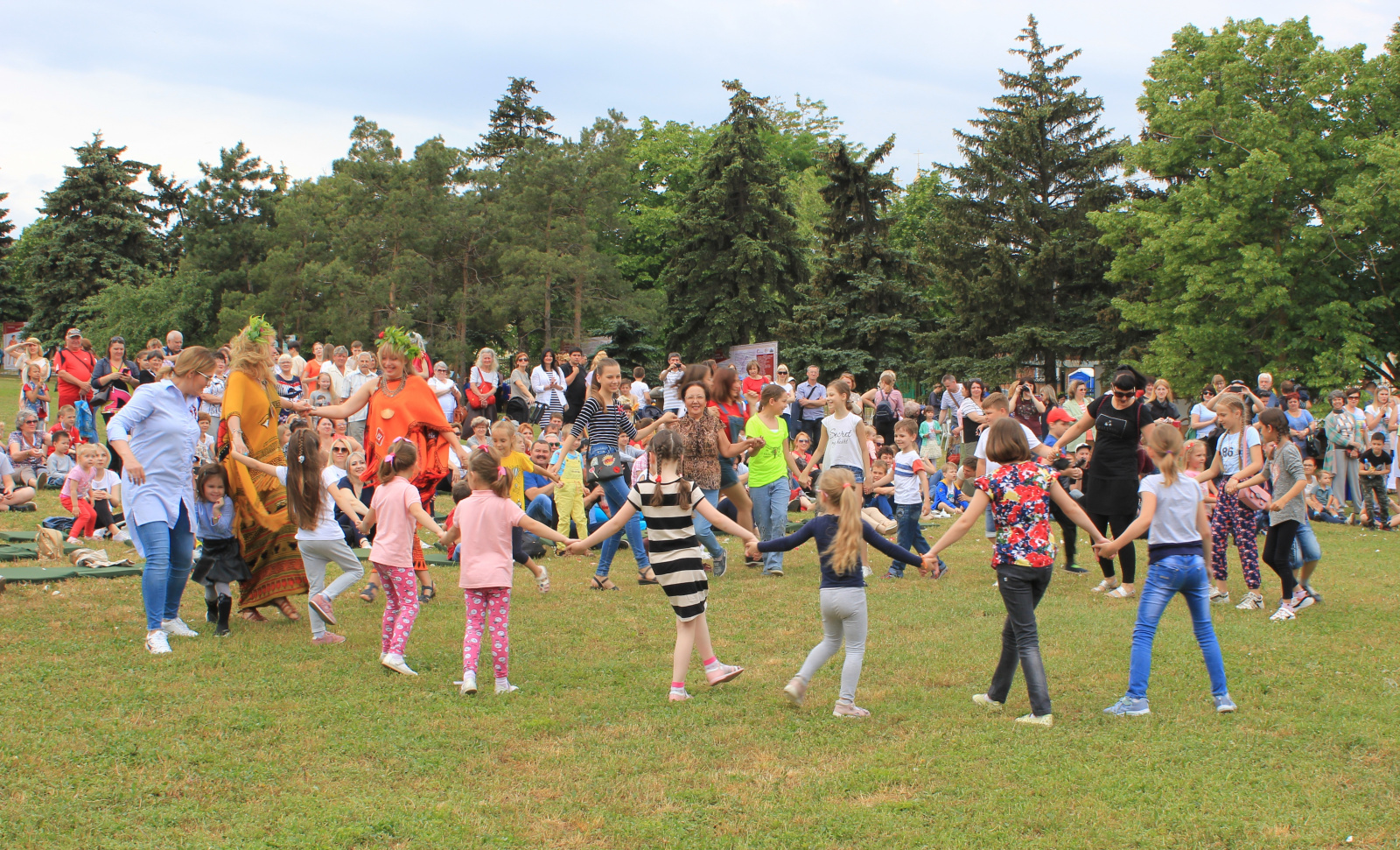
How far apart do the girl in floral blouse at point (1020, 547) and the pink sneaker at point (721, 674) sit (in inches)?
58.8

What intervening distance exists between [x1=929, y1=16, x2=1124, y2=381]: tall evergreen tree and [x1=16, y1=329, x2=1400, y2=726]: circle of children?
780 inches

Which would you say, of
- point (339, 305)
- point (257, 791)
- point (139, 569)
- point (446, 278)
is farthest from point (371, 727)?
point (446, 278)

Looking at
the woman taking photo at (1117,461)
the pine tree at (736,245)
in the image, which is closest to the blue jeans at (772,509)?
the woman taking photo at (1117,461)

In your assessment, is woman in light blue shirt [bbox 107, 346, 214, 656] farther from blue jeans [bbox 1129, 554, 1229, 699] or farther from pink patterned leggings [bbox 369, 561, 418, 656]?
blue jeans [bbox 1129, 554, 1229, 699]

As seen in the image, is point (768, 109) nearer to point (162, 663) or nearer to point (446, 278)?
point (446, 278)

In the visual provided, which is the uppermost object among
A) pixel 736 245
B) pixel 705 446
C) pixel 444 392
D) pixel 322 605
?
pixel 736 245

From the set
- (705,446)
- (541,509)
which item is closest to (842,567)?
(705,446)

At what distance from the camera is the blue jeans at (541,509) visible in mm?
11172

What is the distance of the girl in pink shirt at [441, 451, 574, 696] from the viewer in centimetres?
589

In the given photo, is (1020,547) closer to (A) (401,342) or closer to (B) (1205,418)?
(A) (401,342)

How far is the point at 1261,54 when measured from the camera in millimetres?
30094

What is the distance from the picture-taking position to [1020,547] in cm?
551

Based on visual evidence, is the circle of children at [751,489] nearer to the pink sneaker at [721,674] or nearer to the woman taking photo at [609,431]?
the woman taking photo at [609,431]

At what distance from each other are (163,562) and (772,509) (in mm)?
5725
